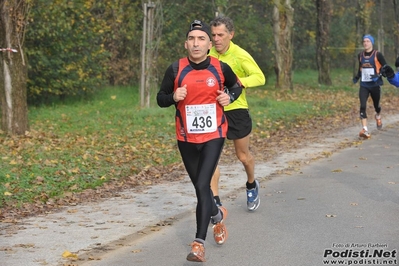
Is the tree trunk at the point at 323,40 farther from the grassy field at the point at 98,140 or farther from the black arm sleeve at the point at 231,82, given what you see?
the black arm sleeve at the point at 231,82

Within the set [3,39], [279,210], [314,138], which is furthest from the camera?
[314,138]

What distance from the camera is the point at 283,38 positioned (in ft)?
103

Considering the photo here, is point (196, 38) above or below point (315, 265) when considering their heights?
above

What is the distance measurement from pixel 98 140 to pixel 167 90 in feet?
29.3

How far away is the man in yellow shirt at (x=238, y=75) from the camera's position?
8445mm

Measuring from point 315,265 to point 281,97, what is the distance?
22879 millimetres

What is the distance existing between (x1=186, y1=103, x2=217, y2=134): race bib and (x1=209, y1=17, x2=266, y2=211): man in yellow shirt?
0.97 meters

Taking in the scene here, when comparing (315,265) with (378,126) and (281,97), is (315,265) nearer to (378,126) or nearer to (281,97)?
(378,126)

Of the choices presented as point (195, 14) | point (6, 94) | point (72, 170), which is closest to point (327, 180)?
point (72, 170)

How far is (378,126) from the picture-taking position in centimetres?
1855

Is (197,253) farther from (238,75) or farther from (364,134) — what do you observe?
(364,134)

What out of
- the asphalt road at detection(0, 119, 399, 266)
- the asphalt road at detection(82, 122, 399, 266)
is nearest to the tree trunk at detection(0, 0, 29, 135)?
the asphalt road at detection(0, 119, 399, 266)

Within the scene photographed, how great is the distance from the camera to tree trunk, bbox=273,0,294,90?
101ft

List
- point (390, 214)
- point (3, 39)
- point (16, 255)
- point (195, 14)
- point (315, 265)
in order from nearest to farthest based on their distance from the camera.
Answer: point (315, 265) → point (16, 255) → point (390, 214) → point (3, 39) → point (195, 14)
